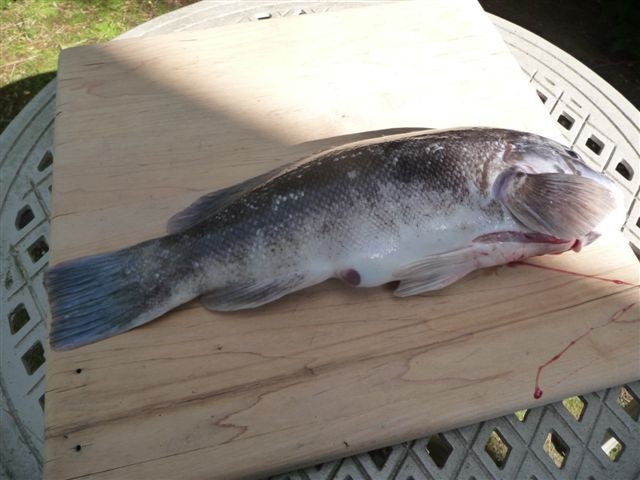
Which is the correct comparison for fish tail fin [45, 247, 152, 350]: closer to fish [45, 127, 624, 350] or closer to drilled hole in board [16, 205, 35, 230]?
fish [45, 127, 624, 350]

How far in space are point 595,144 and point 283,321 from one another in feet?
4.80

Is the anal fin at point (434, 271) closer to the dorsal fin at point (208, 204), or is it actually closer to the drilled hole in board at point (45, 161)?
the dorsal fin at point (208, 204)

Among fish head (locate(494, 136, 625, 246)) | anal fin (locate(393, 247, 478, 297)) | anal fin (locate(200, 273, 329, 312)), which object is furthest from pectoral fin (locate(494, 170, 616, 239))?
anal fin (locate(200, 273, 329, 312))

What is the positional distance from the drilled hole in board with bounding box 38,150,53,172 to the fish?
0.80 meters

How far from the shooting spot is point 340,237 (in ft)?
5.04

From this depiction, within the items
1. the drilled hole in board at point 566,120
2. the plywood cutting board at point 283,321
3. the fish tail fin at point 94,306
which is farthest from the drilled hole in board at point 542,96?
the fish tail fin at point 94,306

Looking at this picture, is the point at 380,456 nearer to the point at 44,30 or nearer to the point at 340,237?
the point at 340,237

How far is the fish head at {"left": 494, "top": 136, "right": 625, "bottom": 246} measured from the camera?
1.52 meters

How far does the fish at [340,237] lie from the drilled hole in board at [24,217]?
647 mm

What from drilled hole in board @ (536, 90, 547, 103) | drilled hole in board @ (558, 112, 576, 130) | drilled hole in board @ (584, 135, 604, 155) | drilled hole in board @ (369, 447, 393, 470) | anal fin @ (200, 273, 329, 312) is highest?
drilled hole in board @ (536, 90, 547, 103)

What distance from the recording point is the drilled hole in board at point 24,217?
2.07m

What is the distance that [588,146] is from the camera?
2271 mm

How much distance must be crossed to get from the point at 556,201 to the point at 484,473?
2.43 ft

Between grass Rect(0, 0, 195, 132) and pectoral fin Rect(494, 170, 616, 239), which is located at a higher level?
grass Rect(0, 0, 195, 132)
